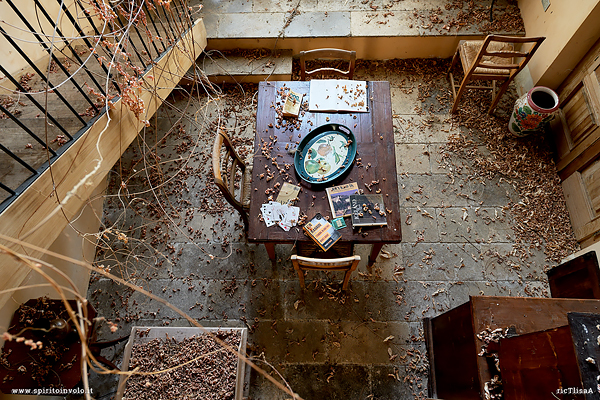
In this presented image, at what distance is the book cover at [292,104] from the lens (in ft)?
9.45

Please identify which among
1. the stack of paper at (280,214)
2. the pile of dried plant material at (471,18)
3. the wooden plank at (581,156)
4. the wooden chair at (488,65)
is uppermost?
the pile of dried plant material at (471,18)

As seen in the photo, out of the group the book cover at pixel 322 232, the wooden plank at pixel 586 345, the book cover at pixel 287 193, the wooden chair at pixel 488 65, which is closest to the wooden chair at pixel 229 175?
the book cover at pixel 287 193

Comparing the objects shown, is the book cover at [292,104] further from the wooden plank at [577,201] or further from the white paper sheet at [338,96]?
the wooden plank at [577,201]

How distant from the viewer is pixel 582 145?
3.27 m

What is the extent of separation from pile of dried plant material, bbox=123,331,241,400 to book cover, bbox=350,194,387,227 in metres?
1.27

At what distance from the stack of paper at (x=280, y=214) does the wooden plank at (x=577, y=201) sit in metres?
2.77

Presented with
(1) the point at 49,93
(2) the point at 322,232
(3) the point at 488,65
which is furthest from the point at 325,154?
(1) the point at 49,93

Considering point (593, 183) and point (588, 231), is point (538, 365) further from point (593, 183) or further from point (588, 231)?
point (593, 183)

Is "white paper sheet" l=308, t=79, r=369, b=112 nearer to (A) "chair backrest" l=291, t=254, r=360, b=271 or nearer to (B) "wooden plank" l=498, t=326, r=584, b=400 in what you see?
(A) "chair backrest" l=291, t=254, r=360, b=271

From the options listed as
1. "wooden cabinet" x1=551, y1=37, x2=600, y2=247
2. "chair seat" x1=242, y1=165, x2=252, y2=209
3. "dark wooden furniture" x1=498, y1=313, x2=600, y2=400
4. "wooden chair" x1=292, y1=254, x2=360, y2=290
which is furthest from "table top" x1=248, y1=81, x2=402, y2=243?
"wooden cabinet" x1=551, y1=37, x2=600, y2=247

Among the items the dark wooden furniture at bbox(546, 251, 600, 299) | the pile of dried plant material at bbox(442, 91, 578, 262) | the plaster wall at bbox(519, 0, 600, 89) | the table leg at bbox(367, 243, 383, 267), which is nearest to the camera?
the dark wooden furniture at bbox(546, 251, 600, 299)

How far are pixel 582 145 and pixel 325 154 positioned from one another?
102 inches

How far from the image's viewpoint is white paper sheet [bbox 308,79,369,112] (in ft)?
9.61

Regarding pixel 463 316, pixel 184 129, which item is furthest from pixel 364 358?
pixel 184 129
